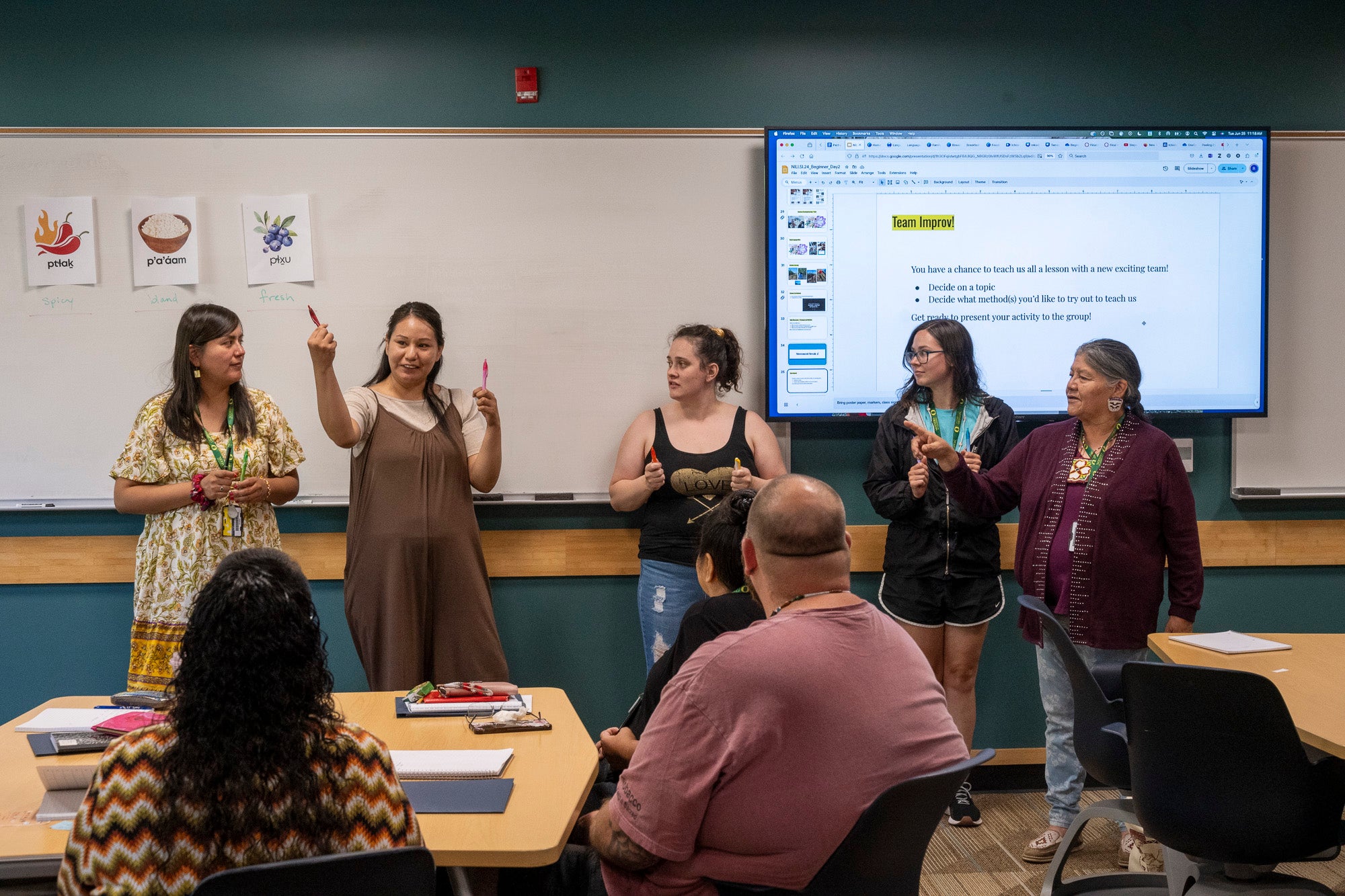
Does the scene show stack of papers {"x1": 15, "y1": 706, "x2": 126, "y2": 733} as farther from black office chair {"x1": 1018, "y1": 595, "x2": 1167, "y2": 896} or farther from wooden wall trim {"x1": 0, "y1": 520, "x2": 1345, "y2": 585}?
black office chair {"x1": 1018, "y1": 595, "x2": 1167, "y2": 896}

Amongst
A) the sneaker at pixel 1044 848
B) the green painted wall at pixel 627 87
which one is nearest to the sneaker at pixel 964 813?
the sneaker at pixel 1044 848

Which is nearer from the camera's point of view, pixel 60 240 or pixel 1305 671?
pixel 1305 671

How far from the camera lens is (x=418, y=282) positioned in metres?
3.57

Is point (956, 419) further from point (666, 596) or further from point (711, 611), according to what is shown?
point (711, 611)

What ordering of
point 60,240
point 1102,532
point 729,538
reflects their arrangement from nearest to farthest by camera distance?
1. point 729,538
2. point 1102,532
3. point 60,240

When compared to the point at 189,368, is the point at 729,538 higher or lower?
lower

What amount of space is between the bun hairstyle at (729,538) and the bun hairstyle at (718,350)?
133cm

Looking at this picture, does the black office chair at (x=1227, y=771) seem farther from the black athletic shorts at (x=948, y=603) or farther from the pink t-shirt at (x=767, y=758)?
the black athletic shorts at (x=948, y=603)

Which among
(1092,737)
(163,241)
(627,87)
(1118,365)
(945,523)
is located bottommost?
(1092,737)

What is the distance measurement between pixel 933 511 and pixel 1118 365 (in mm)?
763

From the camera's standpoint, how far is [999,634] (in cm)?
374

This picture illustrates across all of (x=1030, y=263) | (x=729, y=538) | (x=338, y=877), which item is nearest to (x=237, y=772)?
(x=338, y=877)

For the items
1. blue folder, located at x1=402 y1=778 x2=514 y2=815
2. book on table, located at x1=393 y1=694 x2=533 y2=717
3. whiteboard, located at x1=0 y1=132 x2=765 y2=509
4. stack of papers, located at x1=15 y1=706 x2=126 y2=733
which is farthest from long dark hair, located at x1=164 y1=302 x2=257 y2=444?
blue folder, located at x1=402 y1=778 x2=514 y2=815

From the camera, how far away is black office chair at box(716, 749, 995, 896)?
1380mm
